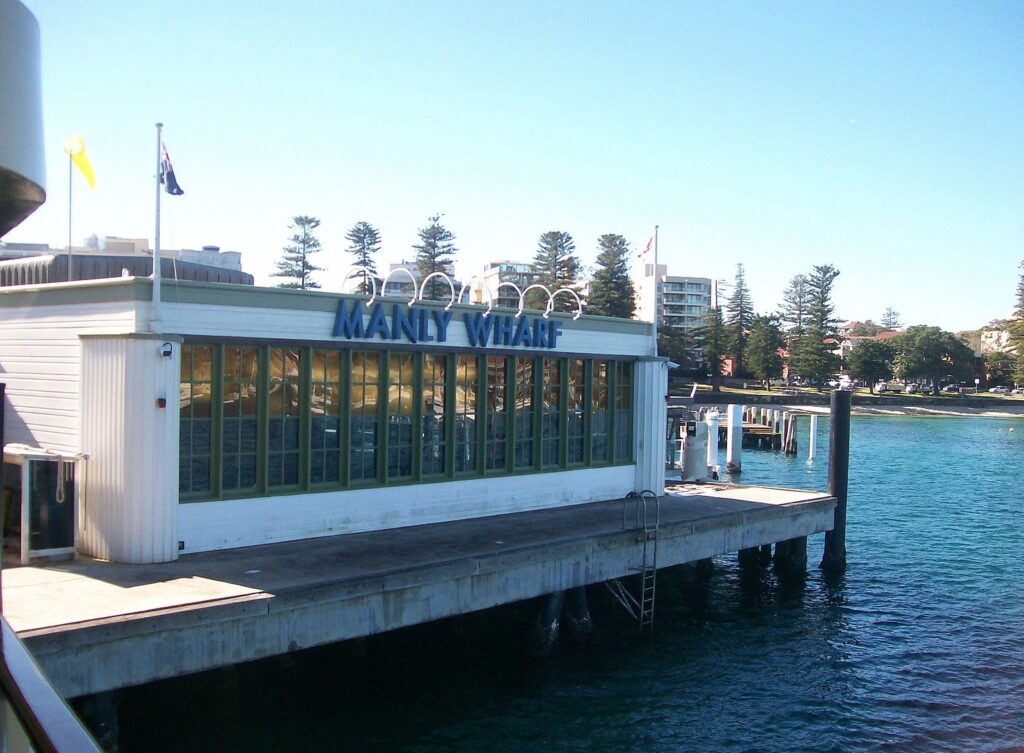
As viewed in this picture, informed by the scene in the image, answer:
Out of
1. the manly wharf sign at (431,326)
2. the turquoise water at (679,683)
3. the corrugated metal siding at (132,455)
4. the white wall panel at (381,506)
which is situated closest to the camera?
the turquoise water at (679,683)

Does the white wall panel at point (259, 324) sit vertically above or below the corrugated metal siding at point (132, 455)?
above

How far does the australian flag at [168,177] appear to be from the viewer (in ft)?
44.9

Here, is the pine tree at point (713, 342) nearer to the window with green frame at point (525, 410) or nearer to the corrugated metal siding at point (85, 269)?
the window with green frame at point (525, 410)

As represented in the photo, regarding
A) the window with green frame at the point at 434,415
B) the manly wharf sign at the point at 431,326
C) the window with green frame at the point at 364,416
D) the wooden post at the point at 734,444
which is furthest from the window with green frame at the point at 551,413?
the wooden post at the point at 734,444

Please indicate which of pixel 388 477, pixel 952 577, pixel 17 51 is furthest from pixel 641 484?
pixel 17 51

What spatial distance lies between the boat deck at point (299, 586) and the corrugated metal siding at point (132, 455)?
389 millimetres

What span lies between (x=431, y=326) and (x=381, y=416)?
1990mm

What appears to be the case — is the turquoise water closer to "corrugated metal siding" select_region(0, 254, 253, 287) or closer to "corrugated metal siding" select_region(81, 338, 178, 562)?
"corrugated metal siding" select_region(81, 338, 178, 562)

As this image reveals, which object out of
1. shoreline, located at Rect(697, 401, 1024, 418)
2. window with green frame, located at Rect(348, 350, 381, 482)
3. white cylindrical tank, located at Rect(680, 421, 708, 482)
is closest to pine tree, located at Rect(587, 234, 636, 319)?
shoreline, located at Rect(697, 401, 1024, 418)

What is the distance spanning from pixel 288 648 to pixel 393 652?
441 centimetres

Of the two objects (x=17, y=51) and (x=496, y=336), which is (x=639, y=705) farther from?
(x=17, y=51)

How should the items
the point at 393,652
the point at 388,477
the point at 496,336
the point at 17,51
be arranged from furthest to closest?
the point at 496,336, the point at 388,477, the point at 393,652, the point at 17,51

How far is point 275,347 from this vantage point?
1510cm

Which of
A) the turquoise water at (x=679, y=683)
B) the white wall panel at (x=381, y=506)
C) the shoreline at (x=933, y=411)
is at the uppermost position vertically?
the white wall panel at (x=381, y=506)
